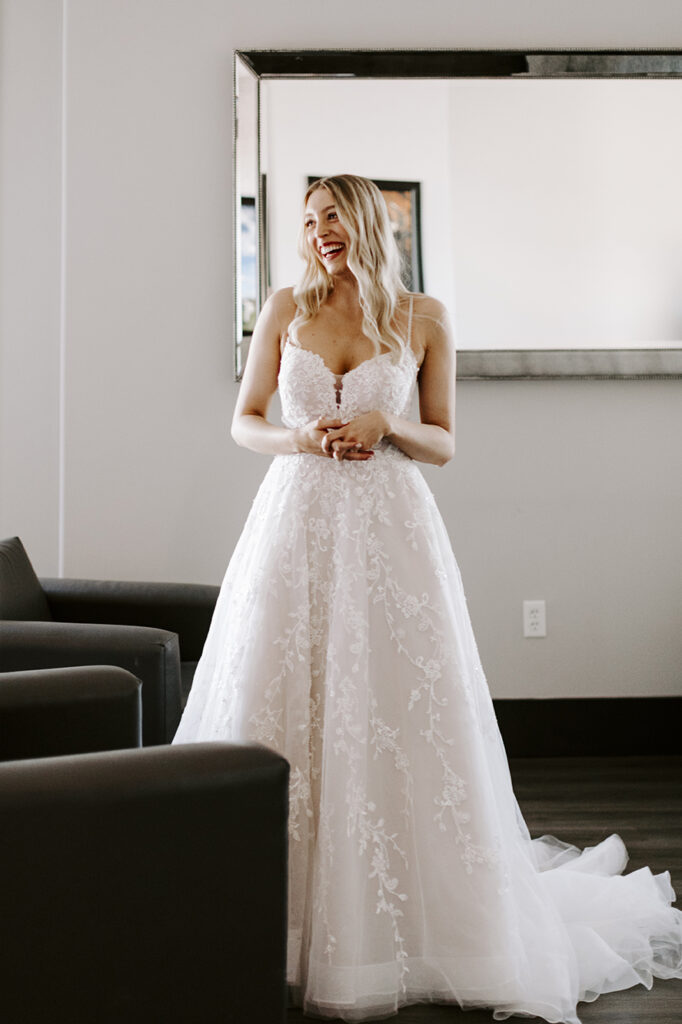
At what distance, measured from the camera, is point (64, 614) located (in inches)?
112

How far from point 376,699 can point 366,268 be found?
0.87 metres

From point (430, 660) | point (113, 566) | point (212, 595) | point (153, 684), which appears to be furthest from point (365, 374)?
point (113, 566)

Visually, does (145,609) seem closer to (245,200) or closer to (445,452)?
(445,452)

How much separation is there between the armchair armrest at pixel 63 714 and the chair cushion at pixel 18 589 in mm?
1060

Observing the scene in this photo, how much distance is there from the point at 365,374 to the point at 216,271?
1.48 meters

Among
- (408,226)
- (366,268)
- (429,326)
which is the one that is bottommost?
(429,326)

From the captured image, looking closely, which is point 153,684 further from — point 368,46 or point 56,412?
point 368,46

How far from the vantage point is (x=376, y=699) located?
6.06 ft

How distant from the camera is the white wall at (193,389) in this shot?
10.8 feet

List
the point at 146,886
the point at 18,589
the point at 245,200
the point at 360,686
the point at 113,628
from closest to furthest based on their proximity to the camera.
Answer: the point at 146,886 → the point at 360,686 → the point at 113,628 → the point at 18,589 → the point at 245,200

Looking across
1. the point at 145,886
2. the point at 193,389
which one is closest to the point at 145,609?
the point at 193,389

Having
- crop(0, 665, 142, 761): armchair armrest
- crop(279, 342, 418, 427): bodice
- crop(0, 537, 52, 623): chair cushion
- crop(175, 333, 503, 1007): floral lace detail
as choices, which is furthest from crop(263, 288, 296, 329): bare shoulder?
crop(0, 537, 52, 623): chair cushion

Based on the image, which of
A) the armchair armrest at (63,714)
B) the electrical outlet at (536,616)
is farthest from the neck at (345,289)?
the electrical outlet at (536,616)

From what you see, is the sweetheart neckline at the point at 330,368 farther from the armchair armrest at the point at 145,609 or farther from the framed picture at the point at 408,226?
the framed picture at the point at 408,226
